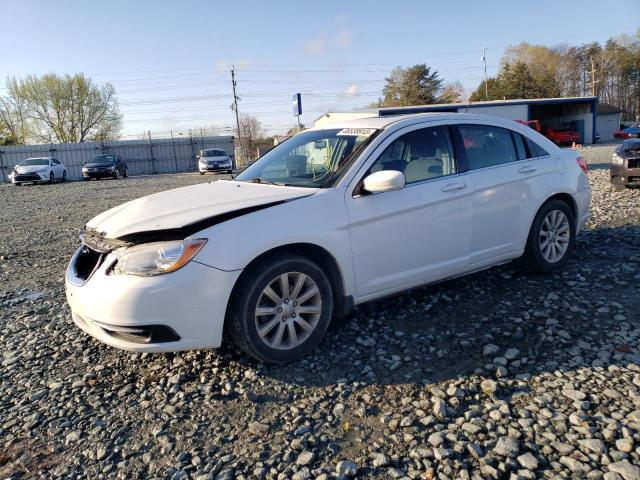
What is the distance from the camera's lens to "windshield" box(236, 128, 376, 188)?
3943mm

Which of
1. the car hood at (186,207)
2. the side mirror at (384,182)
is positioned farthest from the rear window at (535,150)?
the car hood at (186,207)

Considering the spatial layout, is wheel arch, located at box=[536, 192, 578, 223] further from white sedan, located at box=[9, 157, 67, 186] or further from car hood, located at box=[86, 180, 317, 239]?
white sedan, located at box=[9, 157, 67, 186]

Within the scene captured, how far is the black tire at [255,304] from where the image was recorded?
3.23 meters

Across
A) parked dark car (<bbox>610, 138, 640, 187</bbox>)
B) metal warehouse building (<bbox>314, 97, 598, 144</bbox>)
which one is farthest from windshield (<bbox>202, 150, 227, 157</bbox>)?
parked dark car (<bbox>610, 138, 640, 187</bbox>)

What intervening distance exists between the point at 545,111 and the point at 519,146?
47393 mm

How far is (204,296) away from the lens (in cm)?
311

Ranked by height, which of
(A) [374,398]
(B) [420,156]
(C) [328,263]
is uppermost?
(B) [420,156]

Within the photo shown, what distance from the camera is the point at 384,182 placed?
3582 mm

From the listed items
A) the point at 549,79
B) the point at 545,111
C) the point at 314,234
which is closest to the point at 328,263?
the point at 314,234

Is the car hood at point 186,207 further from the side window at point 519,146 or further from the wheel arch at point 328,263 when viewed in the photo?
the side window at point 519,146

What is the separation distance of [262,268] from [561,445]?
197 centimetres

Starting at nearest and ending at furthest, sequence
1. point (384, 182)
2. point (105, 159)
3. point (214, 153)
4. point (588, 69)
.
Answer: point (384, 182) < point (105, 159) < point (214, 153) < point (588, 69)

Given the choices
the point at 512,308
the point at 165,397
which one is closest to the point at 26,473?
the point at 165,397

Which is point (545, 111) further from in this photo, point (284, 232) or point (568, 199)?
point (284, 232)
